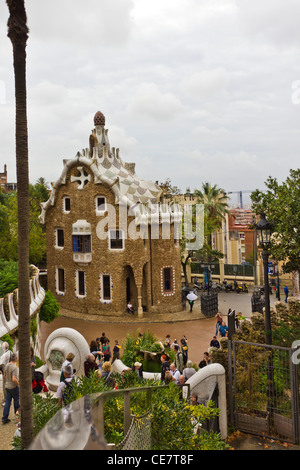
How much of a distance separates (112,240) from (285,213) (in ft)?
44.6

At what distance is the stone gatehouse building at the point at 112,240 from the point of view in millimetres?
24281

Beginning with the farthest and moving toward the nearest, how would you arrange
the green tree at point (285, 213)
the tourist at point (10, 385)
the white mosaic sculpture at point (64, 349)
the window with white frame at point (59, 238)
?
the window with white frame at point (59, 238) < the green tree at point (285, 213) < the white mosaic sculpture at point (64, 349) < the tourist at point (10, 385)

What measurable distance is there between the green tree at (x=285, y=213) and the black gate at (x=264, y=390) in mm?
4260

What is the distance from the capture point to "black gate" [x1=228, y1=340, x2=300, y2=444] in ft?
27.3

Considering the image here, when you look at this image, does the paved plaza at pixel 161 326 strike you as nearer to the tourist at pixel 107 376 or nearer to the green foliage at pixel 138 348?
the green foliage at pixel 138 348

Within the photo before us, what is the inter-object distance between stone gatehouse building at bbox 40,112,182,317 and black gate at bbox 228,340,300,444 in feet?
49.7

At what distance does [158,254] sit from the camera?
2517 cm

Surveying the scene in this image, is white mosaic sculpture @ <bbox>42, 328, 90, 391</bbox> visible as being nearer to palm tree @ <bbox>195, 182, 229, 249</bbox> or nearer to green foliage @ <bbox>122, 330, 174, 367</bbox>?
green foliage @ <bbox>122, 330, 174, 367</bbox>

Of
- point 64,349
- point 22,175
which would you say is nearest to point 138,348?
point 64,349

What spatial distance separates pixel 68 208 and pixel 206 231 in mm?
11333

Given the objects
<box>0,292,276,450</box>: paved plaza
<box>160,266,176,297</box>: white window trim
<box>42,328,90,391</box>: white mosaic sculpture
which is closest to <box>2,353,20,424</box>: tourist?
<box>42,328,90,391</box>: white mosaic sculpture

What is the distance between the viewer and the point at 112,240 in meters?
24.6

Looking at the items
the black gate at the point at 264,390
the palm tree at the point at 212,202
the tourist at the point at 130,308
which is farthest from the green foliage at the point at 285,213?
the palm tree at the point at 212,202
